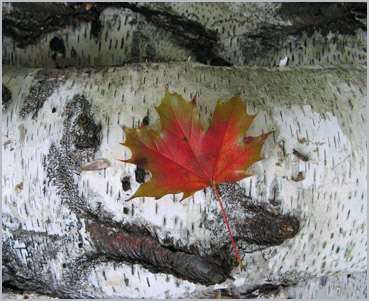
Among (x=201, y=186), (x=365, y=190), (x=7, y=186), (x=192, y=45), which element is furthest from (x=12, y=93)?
(x=365, y=190)

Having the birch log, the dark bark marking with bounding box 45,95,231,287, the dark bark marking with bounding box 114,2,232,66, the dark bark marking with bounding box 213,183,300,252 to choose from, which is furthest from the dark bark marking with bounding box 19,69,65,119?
the dark bark marking with bounding box 213,183,300,252

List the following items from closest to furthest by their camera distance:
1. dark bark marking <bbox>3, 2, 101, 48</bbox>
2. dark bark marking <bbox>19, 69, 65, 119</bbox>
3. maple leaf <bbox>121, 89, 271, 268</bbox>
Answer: maple leaf <bbox>121, 89, 271, 268</bbox>
dark bark marking <bbox>19, 69, 65, 119</bbox>
dark bark marking <bbox>3, 2, 101, 48</bbox>

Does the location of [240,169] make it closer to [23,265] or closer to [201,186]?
[201,186]

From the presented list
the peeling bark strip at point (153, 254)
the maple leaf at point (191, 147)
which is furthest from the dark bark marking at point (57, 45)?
the peeling bark strip at point (153, 254)

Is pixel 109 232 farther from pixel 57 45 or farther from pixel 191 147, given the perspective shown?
pixel 57 45

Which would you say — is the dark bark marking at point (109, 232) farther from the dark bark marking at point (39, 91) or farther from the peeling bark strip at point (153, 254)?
the dark bark marking at point (39, 91)

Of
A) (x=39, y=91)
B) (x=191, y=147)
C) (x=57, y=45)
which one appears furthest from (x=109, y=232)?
(x=57, y=45)

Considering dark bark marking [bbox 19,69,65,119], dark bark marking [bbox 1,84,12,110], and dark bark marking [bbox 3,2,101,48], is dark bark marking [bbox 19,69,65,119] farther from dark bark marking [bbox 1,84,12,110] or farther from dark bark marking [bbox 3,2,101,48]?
dark bark marking [bbox 3,2,101,48]

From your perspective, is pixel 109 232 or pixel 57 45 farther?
pixel 57 45
